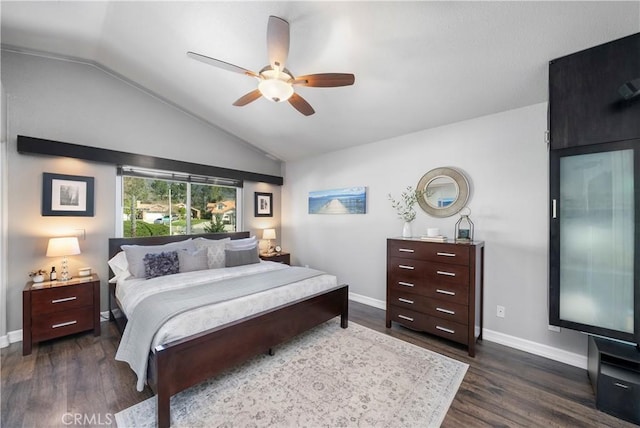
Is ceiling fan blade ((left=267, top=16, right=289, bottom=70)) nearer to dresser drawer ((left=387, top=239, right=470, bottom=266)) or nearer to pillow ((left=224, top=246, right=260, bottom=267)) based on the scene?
dresser drawer ((left=387, top=239, right=470, bottom=266))

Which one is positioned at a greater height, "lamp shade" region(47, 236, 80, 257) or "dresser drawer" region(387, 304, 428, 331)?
"lamp shade" region(47, 236, 80, 257)

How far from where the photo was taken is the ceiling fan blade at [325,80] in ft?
6.43

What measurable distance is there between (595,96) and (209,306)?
3.48 metres

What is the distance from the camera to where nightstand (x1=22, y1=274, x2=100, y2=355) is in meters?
2.53

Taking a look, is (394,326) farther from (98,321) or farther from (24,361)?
(24,361)

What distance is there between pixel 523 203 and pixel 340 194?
2494 mm

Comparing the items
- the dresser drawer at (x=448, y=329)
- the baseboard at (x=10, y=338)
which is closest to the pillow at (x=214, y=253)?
the baseboard at (x=10, y=338)

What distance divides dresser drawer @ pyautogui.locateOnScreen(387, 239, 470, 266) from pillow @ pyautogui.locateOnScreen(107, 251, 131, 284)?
128 inches

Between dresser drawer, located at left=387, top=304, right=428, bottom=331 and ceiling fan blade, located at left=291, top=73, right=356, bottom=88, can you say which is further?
dresser drawer, located at left=387, top=304, right=428, bottom=331

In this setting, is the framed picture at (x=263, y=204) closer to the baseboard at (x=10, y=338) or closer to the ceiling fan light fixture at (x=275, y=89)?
the ceiling fan light fixture at (x=275, y=89)

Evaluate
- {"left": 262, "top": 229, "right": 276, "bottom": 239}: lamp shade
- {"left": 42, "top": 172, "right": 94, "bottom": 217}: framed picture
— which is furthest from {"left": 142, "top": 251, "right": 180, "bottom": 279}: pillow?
{"left": 262, "top": 229, "right": 276, "bottom": 239}: lamp shade

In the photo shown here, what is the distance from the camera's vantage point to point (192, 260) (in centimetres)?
333

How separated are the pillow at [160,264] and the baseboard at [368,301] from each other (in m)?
2.67

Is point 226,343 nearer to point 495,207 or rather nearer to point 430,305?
point 430,305
